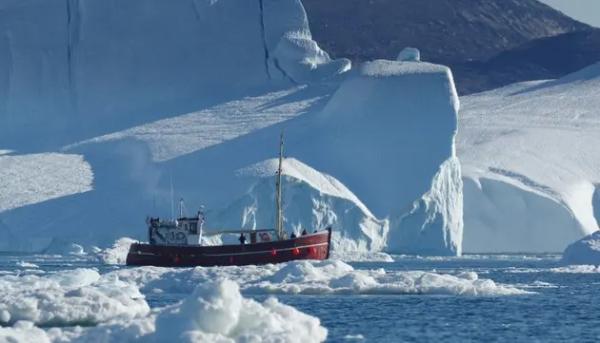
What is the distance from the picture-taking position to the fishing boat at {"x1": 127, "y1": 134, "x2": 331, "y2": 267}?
3941 cm

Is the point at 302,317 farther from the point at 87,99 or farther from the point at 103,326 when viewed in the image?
the point at 87,99

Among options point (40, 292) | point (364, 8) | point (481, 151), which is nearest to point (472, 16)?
→ point (364, 8)

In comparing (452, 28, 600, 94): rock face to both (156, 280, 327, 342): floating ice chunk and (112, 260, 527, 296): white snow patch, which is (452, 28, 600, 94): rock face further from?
(156, 280, 327, 342): floating ice chunk

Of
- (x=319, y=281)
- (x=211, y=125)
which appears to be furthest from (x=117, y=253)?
(x=319, y=281)

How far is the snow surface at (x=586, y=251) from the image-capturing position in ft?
136

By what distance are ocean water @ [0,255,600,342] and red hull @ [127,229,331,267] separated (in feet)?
12.9

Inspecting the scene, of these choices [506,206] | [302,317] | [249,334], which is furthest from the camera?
[506,206]

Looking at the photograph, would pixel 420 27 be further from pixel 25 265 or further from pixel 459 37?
pixel 25 265

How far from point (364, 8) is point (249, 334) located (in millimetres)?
130186

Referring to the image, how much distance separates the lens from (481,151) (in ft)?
204

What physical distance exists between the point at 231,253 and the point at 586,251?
9113 mm

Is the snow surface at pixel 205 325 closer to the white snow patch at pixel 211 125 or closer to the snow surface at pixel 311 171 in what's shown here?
the snow surface at pixel 311 171

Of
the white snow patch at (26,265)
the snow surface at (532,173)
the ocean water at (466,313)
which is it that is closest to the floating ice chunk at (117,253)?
the white snow patch at (26,265)

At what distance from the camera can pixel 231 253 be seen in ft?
129
